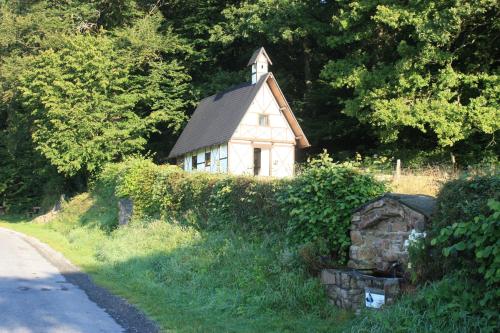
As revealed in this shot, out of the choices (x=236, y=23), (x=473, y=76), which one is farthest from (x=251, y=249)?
(x=236, y=23)

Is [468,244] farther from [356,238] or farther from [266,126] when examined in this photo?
[266,126]

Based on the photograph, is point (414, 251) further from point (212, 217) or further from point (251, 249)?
point (212, 217)

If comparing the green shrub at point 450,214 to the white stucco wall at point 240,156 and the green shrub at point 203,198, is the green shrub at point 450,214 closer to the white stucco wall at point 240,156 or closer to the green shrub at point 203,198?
the green shrub at point 203,198

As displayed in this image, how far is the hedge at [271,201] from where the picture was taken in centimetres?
988

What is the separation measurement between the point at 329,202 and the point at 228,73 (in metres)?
29.1

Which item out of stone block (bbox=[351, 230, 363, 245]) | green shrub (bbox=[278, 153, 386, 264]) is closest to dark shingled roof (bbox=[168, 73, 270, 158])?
green shrub (bbox=[278, 153, 386, 264])

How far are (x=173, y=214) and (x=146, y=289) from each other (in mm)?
6170

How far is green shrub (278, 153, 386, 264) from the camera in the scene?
9.79 meters

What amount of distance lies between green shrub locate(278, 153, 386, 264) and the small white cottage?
1855 cm

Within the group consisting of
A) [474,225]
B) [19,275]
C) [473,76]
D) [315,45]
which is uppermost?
[315,45]

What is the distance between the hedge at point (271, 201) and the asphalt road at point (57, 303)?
11.8 ft

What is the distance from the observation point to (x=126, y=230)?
19406 millimetres

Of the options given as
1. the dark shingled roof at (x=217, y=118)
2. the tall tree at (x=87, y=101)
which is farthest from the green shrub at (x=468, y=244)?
the tall tree at (x=87, y=101)

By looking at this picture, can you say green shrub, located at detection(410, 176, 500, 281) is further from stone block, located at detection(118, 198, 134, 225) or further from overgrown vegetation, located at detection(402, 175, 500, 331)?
stone block, located at detection(118, 198, 134, 225)
